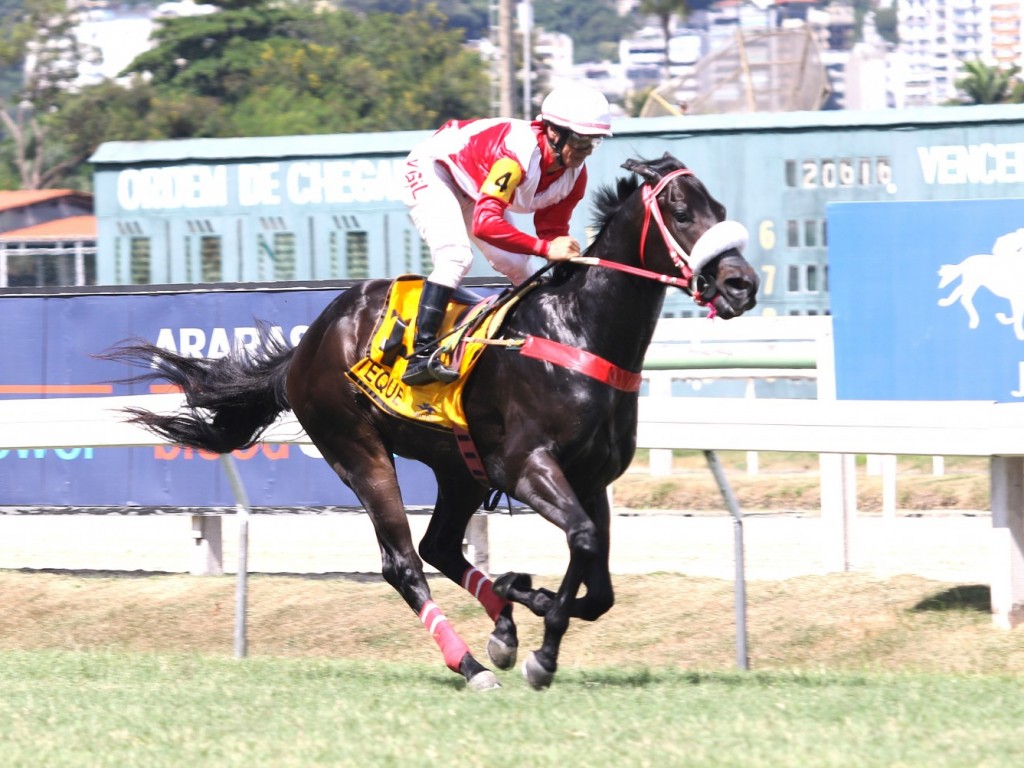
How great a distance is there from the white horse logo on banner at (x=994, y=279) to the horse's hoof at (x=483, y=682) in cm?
440

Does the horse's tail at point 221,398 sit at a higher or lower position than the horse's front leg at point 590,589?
higher

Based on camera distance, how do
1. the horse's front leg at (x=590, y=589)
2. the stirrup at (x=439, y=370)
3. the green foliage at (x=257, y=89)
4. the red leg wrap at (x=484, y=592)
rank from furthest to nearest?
the green foliage at (x=257, y=89) < the red leg wrap at (x=484, y=592) < the stirrup at (x=439, y=370) < the horse's front leg at (x=590, y=589)

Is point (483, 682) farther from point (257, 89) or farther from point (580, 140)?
point (257, 89)

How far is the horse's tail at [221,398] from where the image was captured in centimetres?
679

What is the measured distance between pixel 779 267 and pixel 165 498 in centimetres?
973

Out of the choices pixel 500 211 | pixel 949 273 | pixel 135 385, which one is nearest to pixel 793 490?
pixel 949 273

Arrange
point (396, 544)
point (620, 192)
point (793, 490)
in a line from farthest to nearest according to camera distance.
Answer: point (793, 490) < point (396, 544) < point (620, 192)

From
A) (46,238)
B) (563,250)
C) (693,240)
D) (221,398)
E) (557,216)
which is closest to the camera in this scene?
(693,240)

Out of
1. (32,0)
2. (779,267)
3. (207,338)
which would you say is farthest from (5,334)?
(32,0)

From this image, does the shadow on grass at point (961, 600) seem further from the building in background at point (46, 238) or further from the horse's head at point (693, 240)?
the building in background at point (46, 238)

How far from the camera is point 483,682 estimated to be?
534 cm

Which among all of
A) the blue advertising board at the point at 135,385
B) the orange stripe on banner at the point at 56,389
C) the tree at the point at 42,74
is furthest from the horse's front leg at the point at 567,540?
the tree at the point at 42,74

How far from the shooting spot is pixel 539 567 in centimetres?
849

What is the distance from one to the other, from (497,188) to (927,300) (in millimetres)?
4064
